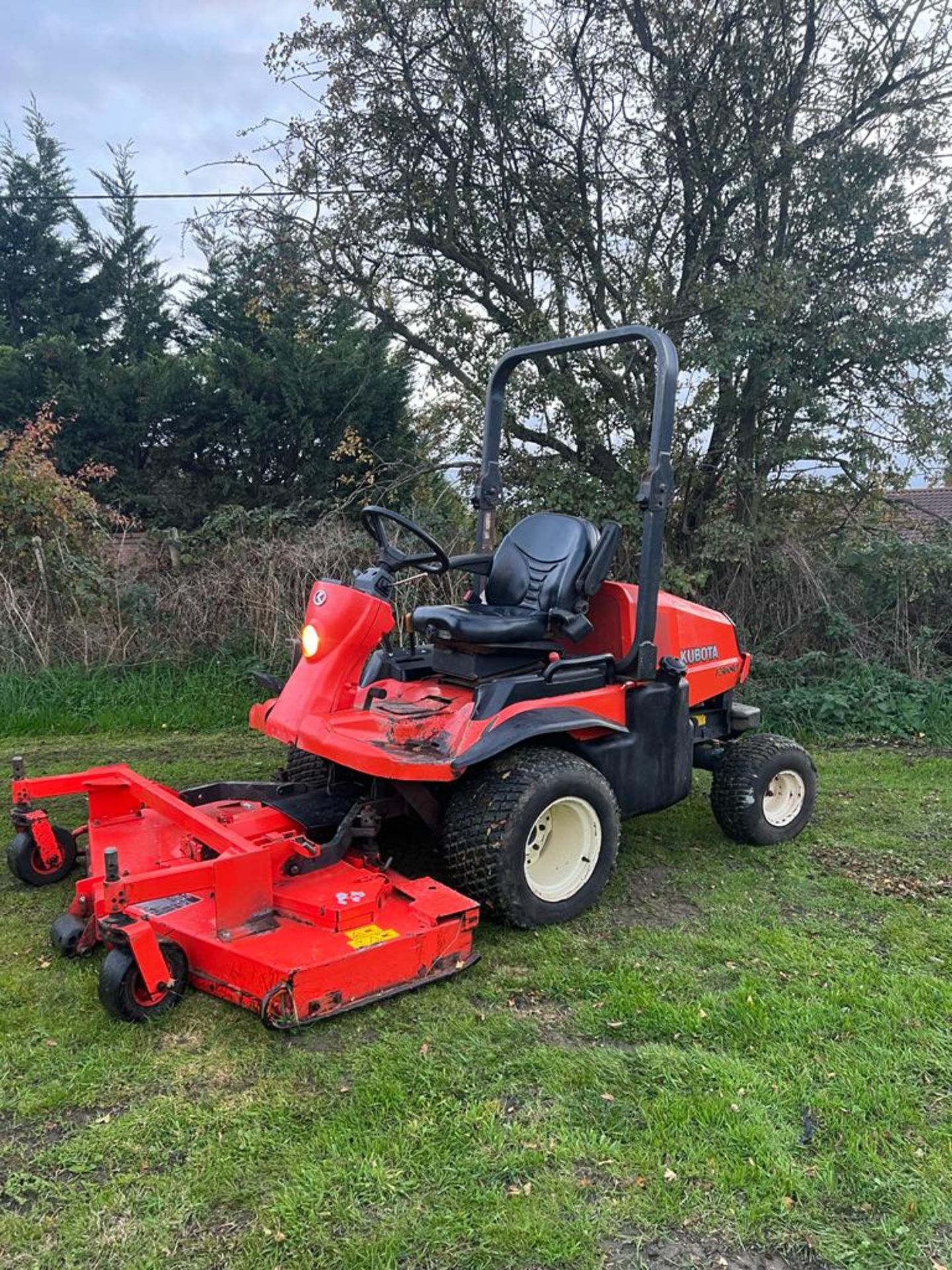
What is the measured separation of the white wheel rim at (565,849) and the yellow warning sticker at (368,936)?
785 mm

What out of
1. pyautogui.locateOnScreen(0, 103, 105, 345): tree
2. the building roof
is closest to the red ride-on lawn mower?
the building roof

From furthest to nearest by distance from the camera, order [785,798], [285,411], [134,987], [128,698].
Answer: [285,411] → [128,698] → [785,798] → [134,987]

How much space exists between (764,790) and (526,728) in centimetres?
158

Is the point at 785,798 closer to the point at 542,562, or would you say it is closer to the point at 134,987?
the point at 542,562

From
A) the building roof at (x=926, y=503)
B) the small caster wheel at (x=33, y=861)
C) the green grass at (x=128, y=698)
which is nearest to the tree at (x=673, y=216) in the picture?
the building roof at (x=926, y=503)

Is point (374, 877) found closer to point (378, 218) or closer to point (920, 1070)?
point (920, 1070)

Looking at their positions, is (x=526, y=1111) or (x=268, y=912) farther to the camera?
(x=268, y=912)

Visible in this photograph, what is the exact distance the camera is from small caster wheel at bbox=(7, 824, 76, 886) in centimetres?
380

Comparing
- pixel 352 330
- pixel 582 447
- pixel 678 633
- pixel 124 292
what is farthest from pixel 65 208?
pixel 678 633

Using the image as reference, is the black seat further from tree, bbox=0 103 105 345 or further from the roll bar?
tree, bbox=0 103 105 345

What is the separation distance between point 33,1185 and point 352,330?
12200 millimetres

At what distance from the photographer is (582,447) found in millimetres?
8086

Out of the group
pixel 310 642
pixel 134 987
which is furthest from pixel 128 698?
pixel 134 987

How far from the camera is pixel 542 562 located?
14.2 feet
